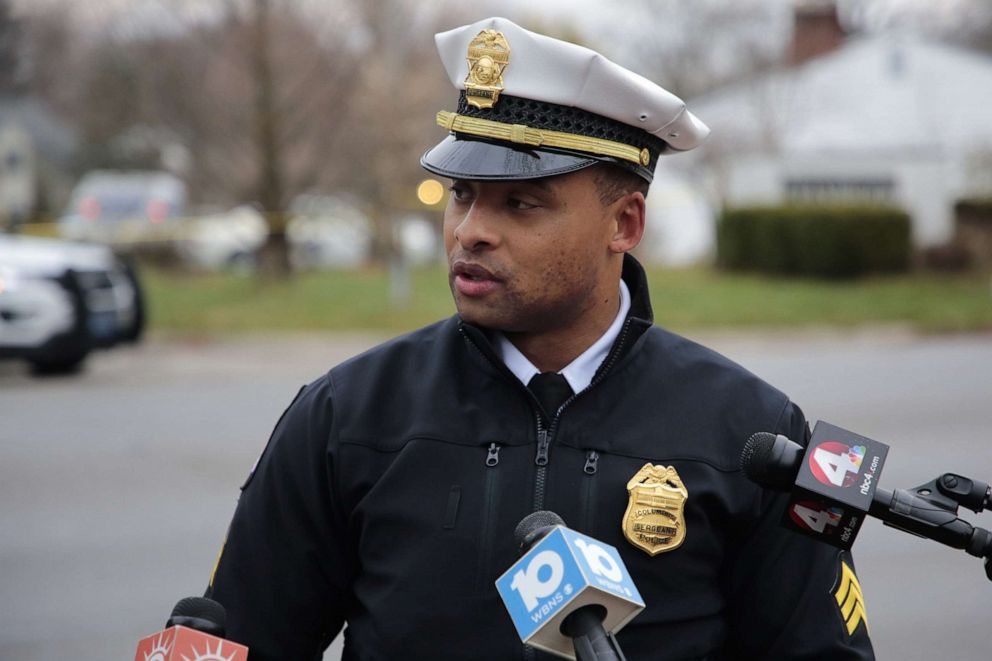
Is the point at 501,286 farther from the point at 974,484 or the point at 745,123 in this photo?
the point at 745,123

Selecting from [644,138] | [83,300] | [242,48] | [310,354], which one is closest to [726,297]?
[310,354]

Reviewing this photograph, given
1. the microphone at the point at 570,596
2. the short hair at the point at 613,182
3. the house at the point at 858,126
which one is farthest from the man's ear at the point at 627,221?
the house at the point at 858,126

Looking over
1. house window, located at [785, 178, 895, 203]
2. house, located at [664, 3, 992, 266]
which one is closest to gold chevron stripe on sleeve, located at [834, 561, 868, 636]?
house, located at [664, 3, 992, 266]

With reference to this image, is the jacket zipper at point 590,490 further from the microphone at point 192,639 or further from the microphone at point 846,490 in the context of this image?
the microphone at point 192,639

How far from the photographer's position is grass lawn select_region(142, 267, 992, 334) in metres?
15.7

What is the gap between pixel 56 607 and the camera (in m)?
5.79

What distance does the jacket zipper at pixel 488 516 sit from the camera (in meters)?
2.25

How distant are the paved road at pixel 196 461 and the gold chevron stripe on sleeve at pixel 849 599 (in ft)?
10.2

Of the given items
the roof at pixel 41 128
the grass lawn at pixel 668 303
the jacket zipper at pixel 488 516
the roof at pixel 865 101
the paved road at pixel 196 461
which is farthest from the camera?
the roof at pixel 41 128

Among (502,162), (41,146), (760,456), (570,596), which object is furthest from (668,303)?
(41,146)

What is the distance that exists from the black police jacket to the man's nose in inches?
7.3

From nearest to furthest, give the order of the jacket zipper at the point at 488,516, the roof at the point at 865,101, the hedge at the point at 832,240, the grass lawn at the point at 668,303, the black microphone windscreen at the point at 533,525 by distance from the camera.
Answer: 1. the black microphone windscreen at the point at 533,525
2. the jacket zipper at the point at 488,516
3. the grass lawn at the point at 668,303
4. the hedge at the point at 832,240
5. the roof at the point at 865,101

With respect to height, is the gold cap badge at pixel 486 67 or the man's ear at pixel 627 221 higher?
the gold cap badge at pixel 486 67

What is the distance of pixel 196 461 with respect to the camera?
28.2 feet
